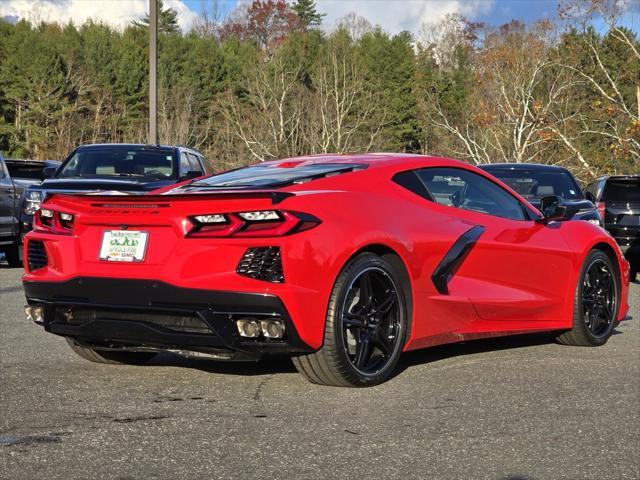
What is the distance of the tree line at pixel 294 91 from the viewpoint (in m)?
44.2

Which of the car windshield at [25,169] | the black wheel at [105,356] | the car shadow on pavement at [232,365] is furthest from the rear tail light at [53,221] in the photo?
the car windshield at [25,169]

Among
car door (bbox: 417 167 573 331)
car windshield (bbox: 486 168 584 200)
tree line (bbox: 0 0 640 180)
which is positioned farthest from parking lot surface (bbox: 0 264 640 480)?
tree line (bbox: 0 0 640 180)

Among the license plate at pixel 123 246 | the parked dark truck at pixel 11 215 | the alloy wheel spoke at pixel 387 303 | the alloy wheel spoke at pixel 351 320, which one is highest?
the license plate at pixel 123 246

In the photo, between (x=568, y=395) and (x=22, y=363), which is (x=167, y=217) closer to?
(x=22, y=363)

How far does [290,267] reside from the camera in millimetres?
5059

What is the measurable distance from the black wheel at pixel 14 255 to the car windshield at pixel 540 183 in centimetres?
750

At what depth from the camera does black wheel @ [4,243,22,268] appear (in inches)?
611

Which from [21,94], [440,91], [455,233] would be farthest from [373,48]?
[455,233]

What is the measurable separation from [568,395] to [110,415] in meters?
2.54

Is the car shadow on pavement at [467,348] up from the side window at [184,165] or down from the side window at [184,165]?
down

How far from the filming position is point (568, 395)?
5551 millimetres

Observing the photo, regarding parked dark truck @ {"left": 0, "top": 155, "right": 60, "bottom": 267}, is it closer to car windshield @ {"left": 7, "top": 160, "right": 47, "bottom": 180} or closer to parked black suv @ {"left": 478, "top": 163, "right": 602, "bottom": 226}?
car windshield @ {"left": 7, "top": 160, "right": 47, "bottom": 180}

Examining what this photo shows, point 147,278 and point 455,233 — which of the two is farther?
point 455,233

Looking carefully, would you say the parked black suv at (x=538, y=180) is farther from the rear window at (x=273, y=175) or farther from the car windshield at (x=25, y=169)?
the car windshield at (x=25, y=169)
